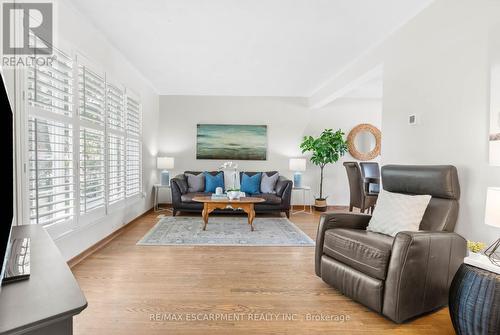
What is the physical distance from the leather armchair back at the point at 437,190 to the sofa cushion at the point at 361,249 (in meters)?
0.39

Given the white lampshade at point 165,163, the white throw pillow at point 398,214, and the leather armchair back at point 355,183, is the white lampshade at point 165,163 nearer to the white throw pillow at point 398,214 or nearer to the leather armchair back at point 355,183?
the leather armchair back at point 355,183

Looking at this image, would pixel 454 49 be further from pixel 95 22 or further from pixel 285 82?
pixel 95 22

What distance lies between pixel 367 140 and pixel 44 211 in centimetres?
599

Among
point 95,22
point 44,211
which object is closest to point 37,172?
point 44,211

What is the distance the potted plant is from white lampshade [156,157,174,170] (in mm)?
2828

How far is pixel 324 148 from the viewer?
5.50m

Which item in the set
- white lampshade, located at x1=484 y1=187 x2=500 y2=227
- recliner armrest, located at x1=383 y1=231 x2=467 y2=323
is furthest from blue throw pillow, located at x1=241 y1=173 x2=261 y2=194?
white lampshade, located at x1=484 y1=187 x2=500 y2=227

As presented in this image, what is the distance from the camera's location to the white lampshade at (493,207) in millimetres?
1486

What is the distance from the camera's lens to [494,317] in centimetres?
142

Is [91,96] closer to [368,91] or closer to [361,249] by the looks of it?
[361,249]

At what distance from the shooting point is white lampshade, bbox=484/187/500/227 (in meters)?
1.49

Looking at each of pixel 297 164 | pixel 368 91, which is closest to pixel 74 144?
pixel 297 164

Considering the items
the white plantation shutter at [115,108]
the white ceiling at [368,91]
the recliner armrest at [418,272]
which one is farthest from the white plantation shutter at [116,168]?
the white ceiling at [368,91]

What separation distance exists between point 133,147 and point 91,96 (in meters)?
1.50
